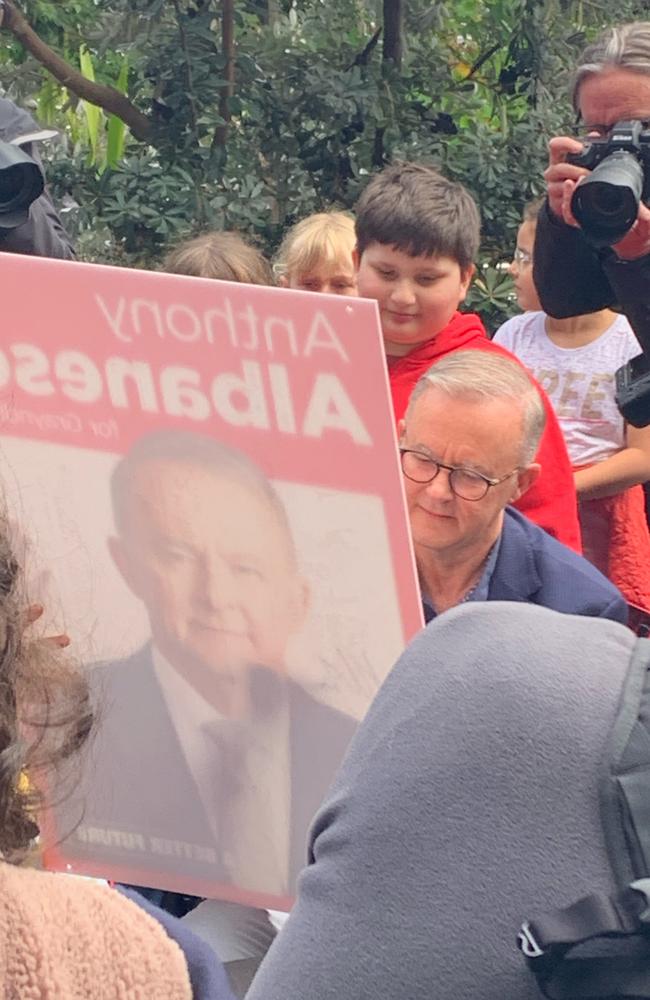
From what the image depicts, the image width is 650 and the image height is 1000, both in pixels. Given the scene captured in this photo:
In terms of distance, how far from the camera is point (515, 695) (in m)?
0.78

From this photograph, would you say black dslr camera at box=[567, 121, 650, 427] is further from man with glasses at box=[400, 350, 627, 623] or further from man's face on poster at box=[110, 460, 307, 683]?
man's face on poster at box=[110, 460, 307, 683]

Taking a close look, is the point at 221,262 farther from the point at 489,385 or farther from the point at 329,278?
the point at 489,385

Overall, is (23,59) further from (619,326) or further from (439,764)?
(439,764)

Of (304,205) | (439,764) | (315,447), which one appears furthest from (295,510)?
(304,205)

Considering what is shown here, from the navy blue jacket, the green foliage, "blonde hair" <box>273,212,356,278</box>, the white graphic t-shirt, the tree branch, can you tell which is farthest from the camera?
the tree branch

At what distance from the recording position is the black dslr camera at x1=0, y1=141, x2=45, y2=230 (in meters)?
2.42

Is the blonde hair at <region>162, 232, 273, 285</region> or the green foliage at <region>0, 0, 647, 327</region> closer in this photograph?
the blonde hair at <region>162, 232, 273, 285</region>

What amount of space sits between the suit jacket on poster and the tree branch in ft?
13.3

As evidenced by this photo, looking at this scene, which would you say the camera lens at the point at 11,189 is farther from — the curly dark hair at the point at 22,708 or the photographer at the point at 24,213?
the curly dark hair at the point at 22,708

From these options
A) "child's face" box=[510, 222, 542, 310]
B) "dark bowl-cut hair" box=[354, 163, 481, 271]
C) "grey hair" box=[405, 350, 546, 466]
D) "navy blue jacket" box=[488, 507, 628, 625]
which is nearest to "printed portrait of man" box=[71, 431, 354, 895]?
"navy blue jacket" box=[488, 507, 628, 625]

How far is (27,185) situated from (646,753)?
1934 millimetres

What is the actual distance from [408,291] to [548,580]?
0.78m

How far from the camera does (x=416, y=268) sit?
2680 mm

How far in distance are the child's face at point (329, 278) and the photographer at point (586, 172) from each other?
30.4 inches
